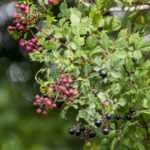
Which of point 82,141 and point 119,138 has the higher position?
point 119,138

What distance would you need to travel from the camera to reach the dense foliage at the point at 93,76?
1722 mm

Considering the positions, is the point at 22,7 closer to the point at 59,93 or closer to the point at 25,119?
the point at 59,93

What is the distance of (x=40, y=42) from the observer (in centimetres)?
180

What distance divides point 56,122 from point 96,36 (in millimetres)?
985

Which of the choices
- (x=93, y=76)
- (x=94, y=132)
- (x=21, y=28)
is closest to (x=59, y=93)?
(x=93, y=76)

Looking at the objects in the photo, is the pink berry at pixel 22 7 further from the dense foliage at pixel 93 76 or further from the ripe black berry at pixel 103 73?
the ripe black berry at pixel 103 73

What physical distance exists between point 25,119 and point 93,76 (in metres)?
1.03

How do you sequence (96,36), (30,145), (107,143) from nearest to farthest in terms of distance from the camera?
(96,36) < (107,143) < (30,145)

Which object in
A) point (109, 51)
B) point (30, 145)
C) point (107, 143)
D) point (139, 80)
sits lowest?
A: point (30, 145)

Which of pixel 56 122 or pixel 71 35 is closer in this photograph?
pixel 71 35

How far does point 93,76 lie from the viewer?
1757mm

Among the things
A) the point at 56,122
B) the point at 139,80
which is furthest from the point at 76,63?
the point at 56,122

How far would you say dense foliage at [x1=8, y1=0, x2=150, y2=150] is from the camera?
5.65 feet

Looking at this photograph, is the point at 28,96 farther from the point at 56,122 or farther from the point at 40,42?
the point at 40,42
